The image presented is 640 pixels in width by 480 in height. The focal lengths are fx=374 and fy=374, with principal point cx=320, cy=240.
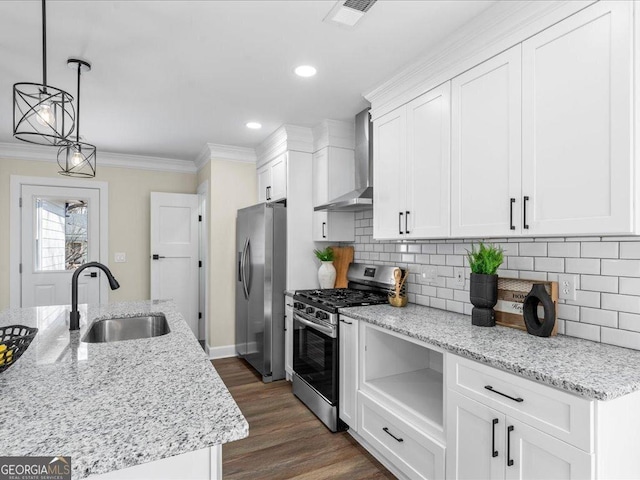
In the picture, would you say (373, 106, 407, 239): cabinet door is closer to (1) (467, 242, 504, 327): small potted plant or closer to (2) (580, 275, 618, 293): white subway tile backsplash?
(1) (467, 242, 504, 327): small potted plant

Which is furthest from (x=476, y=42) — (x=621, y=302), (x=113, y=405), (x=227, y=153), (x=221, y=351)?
(x=221, y=351)

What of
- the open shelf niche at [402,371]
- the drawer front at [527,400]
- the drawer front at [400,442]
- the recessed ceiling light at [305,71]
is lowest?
the drawer front at [400,442]

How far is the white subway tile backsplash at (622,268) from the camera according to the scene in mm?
1614

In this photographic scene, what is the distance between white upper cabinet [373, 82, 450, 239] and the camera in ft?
7.23

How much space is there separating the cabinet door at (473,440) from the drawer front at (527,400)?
5 cm

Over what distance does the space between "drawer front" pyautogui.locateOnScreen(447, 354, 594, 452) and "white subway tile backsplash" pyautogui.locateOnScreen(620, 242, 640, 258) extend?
774mm

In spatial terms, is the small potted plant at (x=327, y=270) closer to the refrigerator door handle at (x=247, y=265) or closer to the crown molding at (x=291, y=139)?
the refrigerator door handle at (x=247, y=265)

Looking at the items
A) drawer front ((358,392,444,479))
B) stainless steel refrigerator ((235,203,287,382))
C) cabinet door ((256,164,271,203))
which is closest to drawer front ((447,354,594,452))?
drawer front ((358,392,444,479))

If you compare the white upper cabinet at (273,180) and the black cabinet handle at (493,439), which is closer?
the black cabinet handle at (493,439)

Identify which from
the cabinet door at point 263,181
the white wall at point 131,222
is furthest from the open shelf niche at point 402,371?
the white wall at point 131,222

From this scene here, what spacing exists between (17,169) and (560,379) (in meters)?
5.55

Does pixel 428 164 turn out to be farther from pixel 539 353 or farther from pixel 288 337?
pixel 288 337

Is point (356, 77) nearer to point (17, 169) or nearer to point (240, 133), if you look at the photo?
point (240, 133)

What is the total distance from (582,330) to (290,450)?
6.05 ft
